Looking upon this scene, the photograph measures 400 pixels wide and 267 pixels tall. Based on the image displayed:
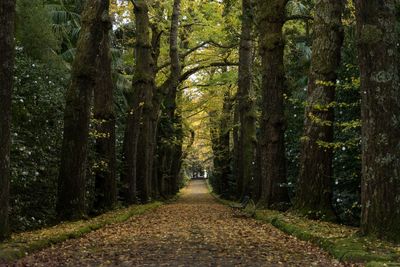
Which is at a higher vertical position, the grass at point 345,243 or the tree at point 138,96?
the tree at point 138,96

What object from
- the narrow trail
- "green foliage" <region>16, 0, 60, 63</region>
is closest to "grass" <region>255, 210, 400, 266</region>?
the narrow trail

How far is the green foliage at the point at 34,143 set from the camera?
953 centimetres

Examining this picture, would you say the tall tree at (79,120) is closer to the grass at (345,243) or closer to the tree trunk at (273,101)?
the grass at (345,243)

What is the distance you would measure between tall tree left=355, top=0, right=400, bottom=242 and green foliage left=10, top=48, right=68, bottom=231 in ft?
20.1

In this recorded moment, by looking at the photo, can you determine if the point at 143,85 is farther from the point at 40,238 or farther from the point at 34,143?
the point at 40,238

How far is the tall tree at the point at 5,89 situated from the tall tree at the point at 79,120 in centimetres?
372

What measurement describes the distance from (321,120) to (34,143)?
6312 mm


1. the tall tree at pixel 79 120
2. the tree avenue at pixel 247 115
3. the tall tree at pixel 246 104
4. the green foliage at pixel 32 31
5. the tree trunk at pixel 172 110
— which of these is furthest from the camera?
the tree trunk at pixel 172 110

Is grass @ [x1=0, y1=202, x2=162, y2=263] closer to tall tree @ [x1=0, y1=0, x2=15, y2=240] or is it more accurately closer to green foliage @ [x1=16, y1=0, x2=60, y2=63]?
tall tree @ [x1=0, y1=0, x2=15, y2=240]

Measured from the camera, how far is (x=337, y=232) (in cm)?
857

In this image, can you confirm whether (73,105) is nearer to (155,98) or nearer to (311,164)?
(311,164)

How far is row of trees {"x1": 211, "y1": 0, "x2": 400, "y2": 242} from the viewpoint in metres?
7.13

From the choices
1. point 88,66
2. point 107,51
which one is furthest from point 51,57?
point 88,66

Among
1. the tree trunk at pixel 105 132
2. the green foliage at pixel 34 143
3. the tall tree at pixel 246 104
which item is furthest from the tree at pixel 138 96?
the green foliage at pixel 34 143
